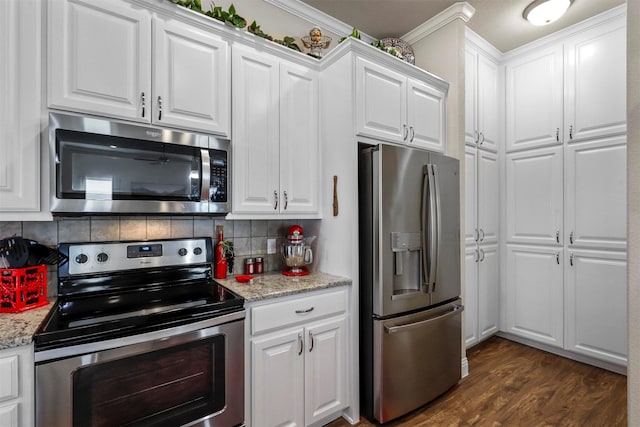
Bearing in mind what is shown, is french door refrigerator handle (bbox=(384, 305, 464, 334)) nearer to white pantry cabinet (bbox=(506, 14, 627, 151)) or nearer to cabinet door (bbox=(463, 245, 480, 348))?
cabinet door (bbox=(463, 245, 480, 348))

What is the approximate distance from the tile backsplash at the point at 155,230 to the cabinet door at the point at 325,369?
651 mm

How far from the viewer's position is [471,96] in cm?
288

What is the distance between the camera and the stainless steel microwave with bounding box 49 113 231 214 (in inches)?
53.8

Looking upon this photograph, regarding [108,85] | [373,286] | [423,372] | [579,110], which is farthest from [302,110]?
[579,110]

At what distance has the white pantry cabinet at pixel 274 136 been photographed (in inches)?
74.0

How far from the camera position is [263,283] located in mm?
1881

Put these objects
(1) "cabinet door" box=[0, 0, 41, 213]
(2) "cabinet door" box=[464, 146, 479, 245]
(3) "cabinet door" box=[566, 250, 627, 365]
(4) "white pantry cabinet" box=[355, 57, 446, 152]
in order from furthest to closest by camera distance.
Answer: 1. (2) "cabinet door" box=[464, 146, 479, 245]
2. (3) "cabinet door" box=[566, 250, 627, 365]
3. (4) "white pantry cabinet" box=[355, 57, 446, 152]
4. (1) "cabinet door" box=[0, 0, 41, 213]

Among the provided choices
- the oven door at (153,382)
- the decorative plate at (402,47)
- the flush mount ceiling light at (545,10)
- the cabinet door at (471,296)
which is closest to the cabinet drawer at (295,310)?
the oven door at (153,382)

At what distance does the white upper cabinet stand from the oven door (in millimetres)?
2611

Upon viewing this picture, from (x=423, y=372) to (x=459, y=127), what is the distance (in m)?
1.85

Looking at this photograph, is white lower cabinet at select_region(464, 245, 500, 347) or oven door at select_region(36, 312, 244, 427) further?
white lower cabinet at select_region(464, 245, 500, 347)

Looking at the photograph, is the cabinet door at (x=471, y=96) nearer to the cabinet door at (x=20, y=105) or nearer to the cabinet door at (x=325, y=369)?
the cabinet door at (x=325, y=369)

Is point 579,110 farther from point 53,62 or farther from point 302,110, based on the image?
point 53,62

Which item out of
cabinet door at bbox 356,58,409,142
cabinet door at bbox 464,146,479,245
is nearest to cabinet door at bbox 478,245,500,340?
cabinet door at bbox 464,146,479,245
